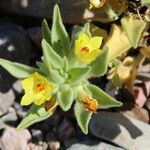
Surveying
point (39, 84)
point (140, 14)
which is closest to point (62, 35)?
point (39, 84)

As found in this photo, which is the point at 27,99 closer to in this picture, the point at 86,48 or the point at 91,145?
the point at 86,48

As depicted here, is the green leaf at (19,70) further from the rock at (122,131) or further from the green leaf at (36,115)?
the rock at (122,131)

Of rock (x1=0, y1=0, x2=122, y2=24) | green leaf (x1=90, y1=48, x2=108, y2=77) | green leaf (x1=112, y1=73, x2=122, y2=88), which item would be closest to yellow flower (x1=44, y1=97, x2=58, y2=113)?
green leaf (x1=90, y1=48, x2=108, y2=77)

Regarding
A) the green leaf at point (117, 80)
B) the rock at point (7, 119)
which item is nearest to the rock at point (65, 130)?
the rock at point (7, 119)

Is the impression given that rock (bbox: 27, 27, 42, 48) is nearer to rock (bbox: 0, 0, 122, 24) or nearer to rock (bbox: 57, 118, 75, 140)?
rock (bbox: 0, 0, 122, 24)

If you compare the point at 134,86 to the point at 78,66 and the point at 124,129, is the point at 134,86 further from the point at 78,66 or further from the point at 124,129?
the point at 78,66

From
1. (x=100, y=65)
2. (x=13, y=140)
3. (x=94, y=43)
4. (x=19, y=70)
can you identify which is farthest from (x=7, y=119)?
(x=94, y=43)
